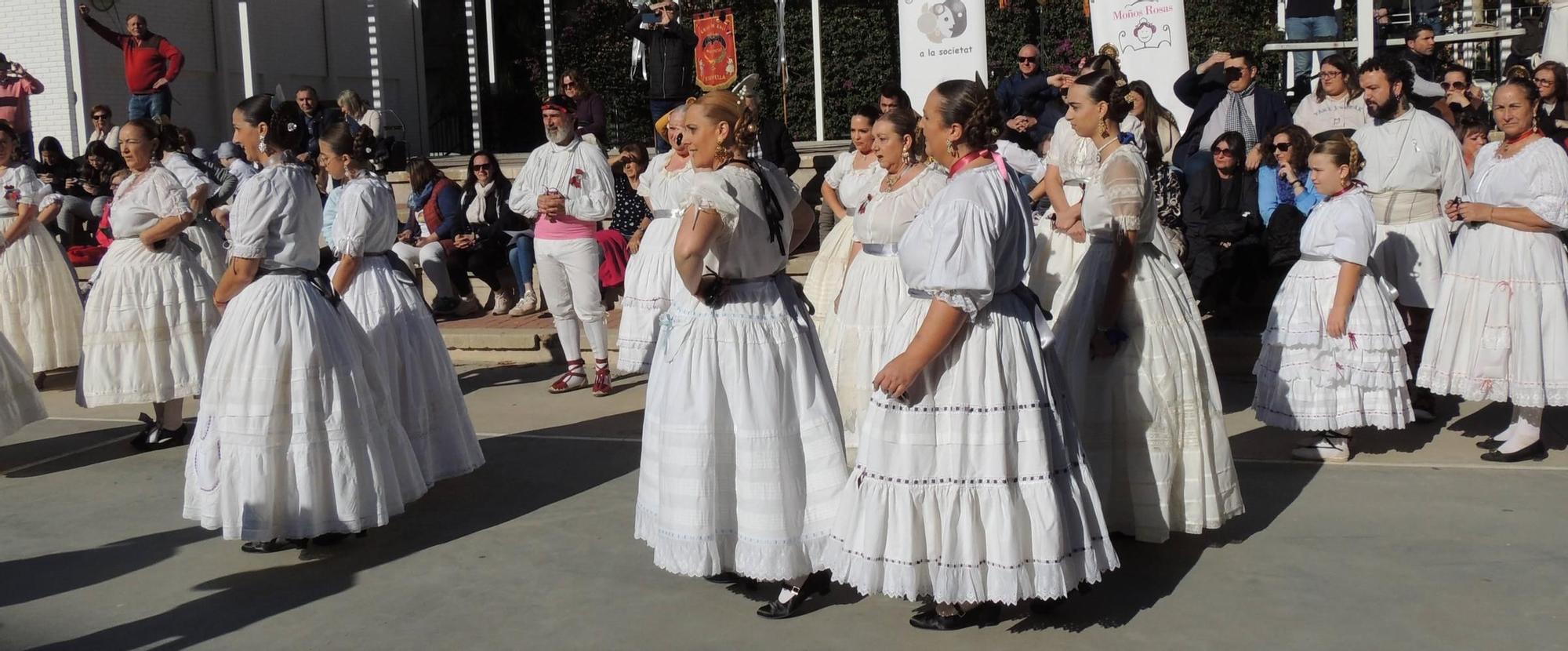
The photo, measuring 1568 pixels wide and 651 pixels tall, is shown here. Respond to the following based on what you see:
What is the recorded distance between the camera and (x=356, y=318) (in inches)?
252

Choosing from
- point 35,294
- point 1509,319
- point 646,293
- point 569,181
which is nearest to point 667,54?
point 569,181

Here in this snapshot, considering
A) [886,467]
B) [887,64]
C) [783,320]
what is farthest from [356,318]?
[887,64]

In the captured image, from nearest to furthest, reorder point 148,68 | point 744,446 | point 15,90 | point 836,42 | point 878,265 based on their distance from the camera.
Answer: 1. point 744,446
2. point 878,265
3. point 148,68
4. point 15,90
5. point 836,42

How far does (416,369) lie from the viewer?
6.38 m

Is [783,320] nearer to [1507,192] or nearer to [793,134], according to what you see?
[1507,192]

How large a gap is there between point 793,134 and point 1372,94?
39.5 feet

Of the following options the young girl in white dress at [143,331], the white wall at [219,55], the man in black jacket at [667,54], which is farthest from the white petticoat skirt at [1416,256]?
the white wall at [219,55]

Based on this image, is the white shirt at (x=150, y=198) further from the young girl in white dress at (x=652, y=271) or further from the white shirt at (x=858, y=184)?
the white shirt at (x=858, y=184)

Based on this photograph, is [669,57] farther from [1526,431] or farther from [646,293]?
[1526,431]

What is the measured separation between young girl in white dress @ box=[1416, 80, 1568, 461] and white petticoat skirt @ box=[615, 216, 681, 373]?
3.94m

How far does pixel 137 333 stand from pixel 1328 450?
6351 millimetres

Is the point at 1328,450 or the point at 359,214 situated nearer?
the point at 359,214

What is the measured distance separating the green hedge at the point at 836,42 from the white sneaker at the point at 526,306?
25.9 feet

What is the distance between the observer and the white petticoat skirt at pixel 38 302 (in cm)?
934
